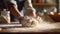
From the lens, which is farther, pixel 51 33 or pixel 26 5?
pixel 26 5

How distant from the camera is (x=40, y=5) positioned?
2.39 metres

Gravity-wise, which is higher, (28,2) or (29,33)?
(28,2)

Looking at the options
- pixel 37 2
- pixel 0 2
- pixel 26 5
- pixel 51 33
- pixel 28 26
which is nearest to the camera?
pixel 51 33

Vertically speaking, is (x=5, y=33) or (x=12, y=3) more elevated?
(x=12, y=3)

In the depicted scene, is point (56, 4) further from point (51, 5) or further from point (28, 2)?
point (28, 2)

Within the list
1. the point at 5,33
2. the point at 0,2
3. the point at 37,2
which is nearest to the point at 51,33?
the point at 5,33

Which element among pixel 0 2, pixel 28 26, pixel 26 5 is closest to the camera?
pixel 28 26

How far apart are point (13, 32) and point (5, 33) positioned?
0.04m

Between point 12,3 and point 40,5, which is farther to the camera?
point 40,5

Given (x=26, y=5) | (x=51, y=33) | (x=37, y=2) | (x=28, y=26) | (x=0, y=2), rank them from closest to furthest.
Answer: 1. (x=51, y=33)
2. (x=28, y=26)
3. (x=26, y=5)
4. (x=0, y=2)
5. (x=37, y=2)

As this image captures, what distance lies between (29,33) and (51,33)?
9 cm

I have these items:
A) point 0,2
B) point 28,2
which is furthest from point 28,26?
point 0,2

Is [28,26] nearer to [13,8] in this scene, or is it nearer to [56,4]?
[13,8]

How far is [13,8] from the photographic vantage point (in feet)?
3.26
